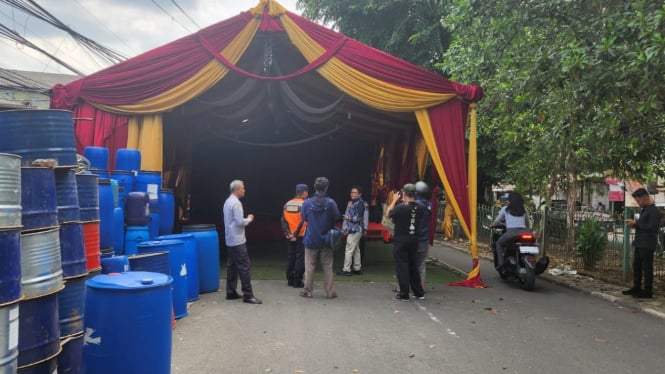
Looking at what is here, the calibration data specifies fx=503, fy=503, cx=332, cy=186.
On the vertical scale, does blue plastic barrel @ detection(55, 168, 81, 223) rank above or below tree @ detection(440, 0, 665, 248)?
below

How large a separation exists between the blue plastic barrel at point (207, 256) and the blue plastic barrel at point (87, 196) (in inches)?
142

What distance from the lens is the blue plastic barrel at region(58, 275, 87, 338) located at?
302cm

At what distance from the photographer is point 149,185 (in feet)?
22.8

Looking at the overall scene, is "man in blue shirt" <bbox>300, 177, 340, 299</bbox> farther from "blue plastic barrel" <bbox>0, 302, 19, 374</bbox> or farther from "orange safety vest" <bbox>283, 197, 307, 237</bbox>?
"blue plastic barrel" <bbox>0, 302, 19, 374</bbox>

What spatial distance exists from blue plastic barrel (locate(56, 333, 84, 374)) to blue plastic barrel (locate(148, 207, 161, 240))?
142 inches

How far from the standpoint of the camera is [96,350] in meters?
3.25

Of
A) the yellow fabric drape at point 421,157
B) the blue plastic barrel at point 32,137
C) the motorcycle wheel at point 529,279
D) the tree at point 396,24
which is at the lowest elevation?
the motorcycle wheel at point 529,279

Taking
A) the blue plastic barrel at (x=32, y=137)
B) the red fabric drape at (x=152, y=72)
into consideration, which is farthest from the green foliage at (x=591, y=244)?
the blue plastic barrel at (x=32, y=137)

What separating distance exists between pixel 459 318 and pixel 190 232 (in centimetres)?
403

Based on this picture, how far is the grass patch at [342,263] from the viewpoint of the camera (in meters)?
9.12

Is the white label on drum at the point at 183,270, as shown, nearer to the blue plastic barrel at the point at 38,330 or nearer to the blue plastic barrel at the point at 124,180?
the blue plastic barrel at the point at 124,180

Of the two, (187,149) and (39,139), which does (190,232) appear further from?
(187,149)

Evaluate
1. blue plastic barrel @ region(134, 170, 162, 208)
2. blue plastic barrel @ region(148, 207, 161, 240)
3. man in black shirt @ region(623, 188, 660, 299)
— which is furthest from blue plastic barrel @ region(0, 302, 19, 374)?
man in black shirt @ region(623, 188, 660, 299)

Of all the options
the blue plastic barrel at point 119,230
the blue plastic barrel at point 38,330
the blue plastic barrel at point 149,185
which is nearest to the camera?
the blue plastic barrel at point 38,330
